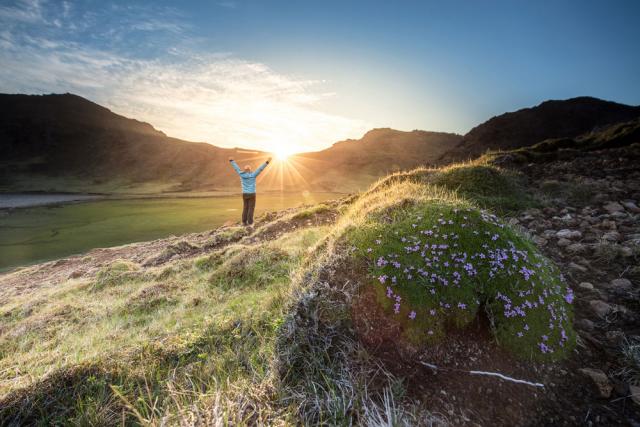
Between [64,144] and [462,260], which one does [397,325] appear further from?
[64,144]

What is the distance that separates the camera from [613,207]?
6191 millimetres

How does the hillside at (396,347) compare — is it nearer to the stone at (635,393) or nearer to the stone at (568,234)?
the stone at (635,393)

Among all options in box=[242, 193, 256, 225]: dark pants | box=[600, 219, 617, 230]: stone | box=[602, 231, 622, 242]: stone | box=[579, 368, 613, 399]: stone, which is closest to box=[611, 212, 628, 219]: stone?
box=[600, 219, 617, 230]: stone

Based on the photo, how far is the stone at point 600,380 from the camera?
2.56 metres

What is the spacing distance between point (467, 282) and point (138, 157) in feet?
425

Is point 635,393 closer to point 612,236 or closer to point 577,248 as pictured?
point 577,248

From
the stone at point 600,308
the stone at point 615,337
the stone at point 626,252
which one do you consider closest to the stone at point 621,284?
the stone at point 600,308

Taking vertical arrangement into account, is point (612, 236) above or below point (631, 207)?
below

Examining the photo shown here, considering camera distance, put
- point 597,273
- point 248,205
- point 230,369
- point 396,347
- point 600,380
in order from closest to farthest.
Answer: point 600,380
point 396,347
point 230,369
point 597,273
point 248,205

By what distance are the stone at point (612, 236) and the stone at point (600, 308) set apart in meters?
2.02

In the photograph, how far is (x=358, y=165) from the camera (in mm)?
89312

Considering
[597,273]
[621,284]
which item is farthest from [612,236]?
[621,284]

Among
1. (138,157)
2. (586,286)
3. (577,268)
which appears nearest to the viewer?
(586,286)

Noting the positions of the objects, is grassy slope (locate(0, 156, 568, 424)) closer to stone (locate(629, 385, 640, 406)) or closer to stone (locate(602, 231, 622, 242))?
stone (locate(629, 385, 640, 406))
